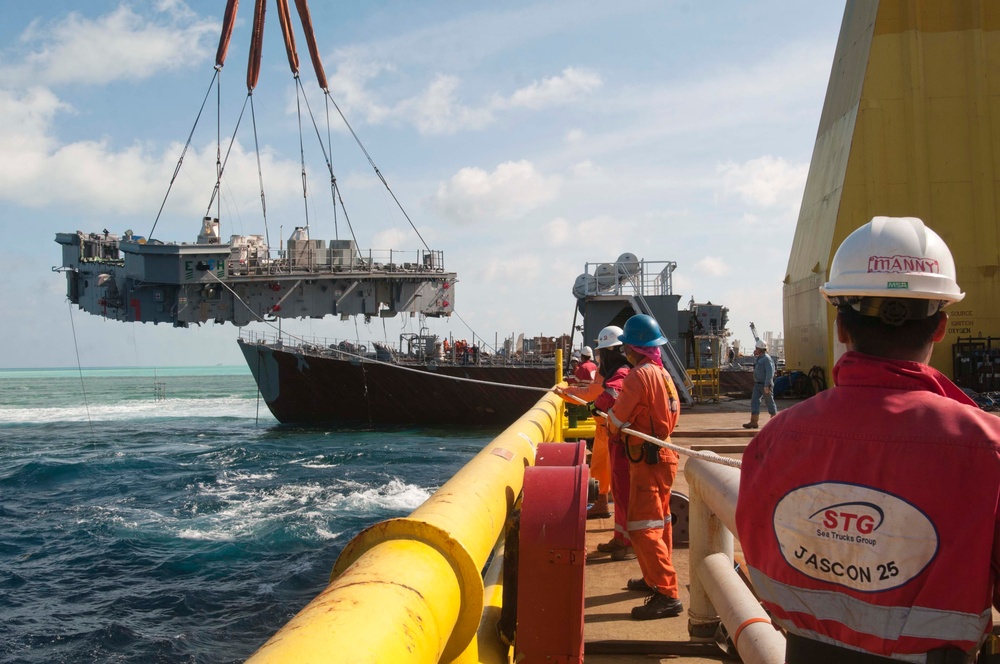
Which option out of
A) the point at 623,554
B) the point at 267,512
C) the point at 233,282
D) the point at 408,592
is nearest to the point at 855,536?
the point at 408,592

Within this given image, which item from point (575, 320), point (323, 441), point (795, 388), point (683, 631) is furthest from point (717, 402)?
point (683, 631)

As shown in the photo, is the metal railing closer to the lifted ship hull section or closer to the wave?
the wave

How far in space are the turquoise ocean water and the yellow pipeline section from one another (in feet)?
16.2

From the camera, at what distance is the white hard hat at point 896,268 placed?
1528 mm

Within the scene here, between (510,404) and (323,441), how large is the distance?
6.88 metres

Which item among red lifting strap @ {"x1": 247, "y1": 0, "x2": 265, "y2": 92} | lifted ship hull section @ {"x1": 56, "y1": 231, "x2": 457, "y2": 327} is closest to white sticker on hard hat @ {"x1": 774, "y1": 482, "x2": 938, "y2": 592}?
red lifting strap @ {"x1": 247, "y1": 0, "x2": 265, "y2": 92}

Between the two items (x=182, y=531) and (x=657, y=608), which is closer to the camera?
(x=657, y=608)

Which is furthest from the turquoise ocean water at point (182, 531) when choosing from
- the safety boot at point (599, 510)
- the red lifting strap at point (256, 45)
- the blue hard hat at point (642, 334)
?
the red lifting strap at point (256, 45)

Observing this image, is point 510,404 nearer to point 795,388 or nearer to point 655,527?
point 795,388

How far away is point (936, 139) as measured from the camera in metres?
13.8

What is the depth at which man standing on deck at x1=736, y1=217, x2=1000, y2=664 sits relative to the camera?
131 centimetres

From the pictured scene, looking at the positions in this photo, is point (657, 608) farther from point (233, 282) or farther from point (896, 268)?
point (233, 282)

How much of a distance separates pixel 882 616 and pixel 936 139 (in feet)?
48.4

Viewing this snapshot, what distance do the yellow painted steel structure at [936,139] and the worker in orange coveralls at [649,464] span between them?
10.2 meters
